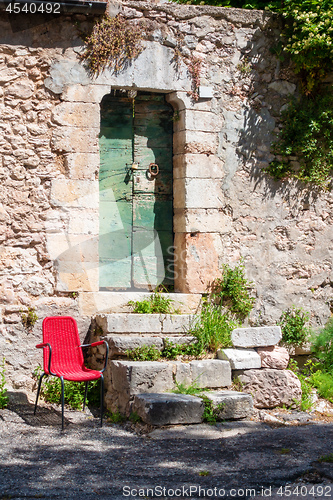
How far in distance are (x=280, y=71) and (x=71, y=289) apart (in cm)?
345

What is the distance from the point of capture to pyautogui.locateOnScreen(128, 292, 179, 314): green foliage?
5996mm

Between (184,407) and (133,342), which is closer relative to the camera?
(184,407)

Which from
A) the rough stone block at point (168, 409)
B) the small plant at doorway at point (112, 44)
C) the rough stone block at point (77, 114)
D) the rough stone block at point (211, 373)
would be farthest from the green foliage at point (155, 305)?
the small plant at doorway at point (112, 44)

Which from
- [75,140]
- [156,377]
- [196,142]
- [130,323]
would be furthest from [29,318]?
[196,142]

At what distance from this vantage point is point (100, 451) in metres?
4.23

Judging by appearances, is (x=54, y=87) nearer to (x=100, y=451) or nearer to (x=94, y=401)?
(x=94, y=401)

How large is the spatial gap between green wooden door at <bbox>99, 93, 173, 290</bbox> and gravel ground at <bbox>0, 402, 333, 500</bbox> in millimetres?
1810

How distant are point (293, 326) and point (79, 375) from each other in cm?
276

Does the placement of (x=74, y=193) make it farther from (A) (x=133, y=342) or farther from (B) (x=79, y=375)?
(B) (x=79, y=375)

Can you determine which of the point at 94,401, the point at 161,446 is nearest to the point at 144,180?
the point at 94,401

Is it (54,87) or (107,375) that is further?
(54,87)

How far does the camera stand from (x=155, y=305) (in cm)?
607

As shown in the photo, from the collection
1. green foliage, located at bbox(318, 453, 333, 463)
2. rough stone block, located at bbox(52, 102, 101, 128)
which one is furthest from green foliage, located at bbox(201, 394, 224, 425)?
rough stone block, located at bbox(52, 102, 101, 128)

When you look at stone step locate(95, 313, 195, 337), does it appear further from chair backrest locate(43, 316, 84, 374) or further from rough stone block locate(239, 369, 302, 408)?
rough stone block locate(239, 369, 302, 408)
